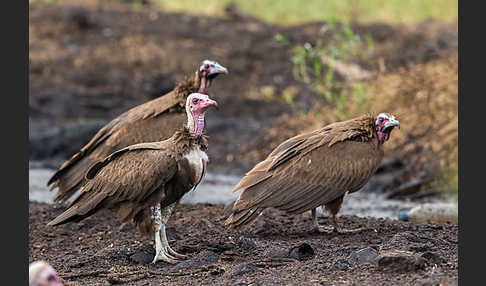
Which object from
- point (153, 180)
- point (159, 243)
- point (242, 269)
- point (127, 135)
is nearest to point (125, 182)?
point (153, 180)

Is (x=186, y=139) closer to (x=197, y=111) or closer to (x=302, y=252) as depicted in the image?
(x=197, y=111)

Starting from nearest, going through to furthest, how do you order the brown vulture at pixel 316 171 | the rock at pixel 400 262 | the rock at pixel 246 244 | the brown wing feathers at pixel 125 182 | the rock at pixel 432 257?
the rock at pixel 400 262
the rock at pixel 432 257
the brown wing feathers at pixel 125 182
the rock at pixel 246 244
the brown vulture at pixel 316 171

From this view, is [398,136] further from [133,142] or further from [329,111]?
[133,142]

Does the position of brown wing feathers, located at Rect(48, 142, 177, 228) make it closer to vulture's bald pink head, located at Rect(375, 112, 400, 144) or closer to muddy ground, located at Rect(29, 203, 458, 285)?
muddy ground, located at Rect(29, 203, 458, 285)

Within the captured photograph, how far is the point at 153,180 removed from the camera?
7.22 m

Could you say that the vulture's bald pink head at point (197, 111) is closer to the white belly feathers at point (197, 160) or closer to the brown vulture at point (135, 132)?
the white belly feathers at point (197, 160)

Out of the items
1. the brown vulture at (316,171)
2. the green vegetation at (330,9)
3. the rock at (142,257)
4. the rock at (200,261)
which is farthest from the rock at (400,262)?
the green vegetation at (330,9)

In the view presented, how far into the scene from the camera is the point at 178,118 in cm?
916

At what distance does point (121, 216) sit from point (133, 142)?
5.66ft

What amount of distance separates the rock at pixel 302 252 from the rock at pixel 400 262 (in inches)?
37.6

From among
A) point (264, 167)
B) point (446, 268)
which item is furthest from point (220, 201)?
point (446, 268)

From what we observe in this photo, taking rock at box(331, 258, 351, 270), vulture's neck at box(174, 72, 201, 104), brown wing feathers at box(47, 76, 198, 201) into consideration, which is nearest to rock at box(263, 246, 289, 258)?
rock at box(331, 258, 351, 270)

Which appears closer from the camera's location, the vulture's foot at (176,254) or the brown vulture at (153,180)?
the brown vulture at (153,180)

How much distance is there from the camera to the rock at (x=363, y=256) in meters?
6.57
